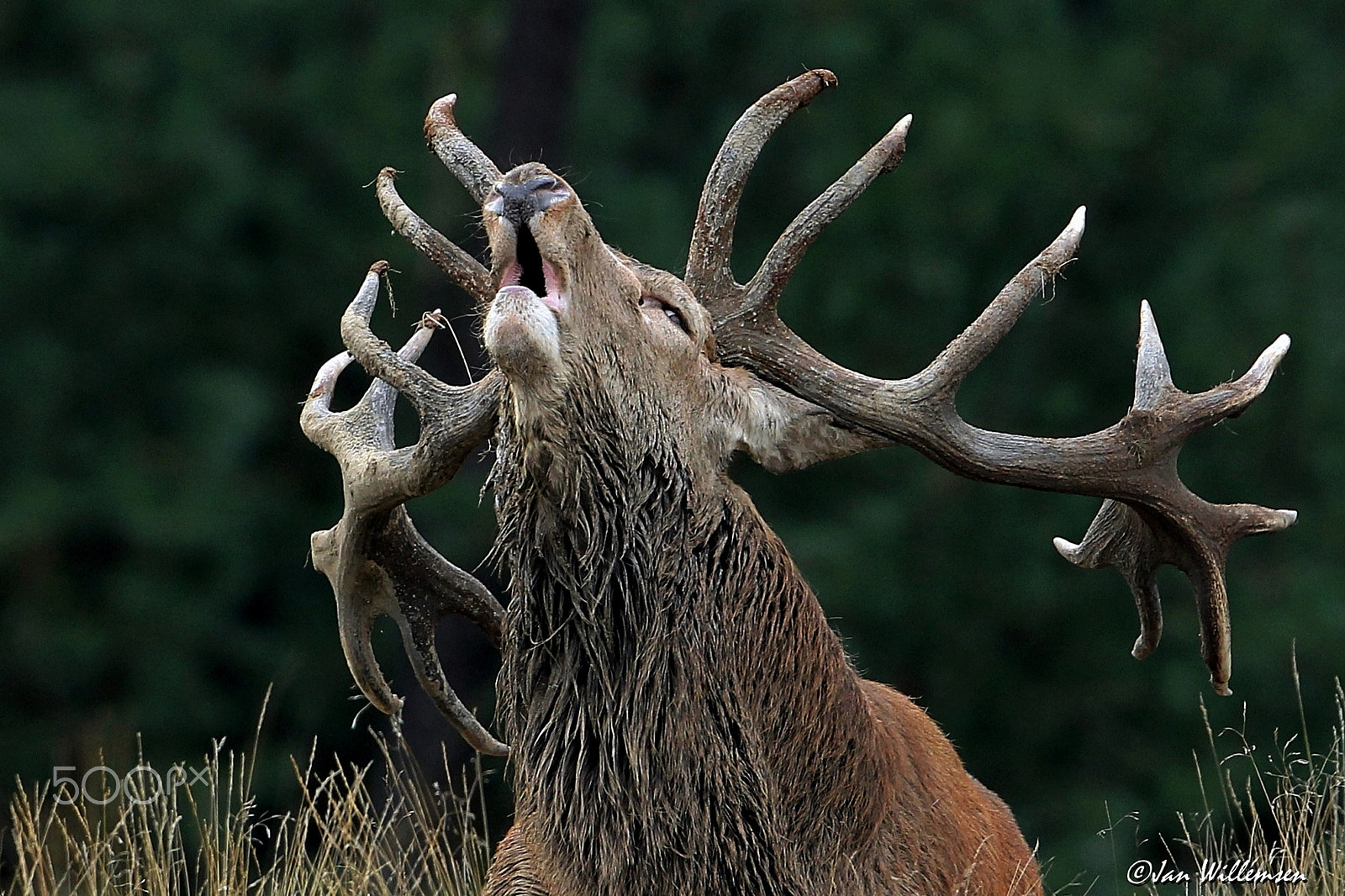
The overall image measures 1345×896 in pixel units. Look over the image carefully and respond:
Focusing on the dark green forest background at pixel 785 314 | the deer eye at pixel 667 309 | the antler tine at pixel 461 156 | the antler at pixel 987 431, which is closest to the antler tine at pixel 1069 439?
the antler at pixel 987 431

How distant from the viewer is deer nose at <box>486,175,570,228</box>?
3.30m

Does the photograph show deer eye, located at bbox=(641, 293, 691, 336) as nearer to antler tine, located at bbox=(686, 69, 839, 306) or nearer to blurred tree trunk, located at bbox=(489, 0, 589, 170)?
antler tine, located at bbox=(686, 69, 839, 306)

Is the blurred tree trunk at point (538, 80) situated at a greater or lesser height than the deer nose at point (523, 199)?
greater

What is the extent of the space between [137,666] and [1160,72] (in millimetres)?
6656

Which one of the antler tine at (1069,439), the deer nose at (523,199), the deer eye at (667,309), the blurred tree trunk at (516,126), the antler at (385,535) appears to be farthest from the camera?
the blurred tree trunk at (516,126)

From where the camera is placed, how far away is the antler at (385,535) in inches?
155

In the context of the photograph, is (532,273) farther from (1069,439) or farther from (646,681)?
(1069,439)

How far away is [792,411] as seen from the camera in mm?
3850

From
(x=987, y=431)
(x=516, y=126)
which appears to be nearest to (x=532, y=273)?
(x=987, y=431)

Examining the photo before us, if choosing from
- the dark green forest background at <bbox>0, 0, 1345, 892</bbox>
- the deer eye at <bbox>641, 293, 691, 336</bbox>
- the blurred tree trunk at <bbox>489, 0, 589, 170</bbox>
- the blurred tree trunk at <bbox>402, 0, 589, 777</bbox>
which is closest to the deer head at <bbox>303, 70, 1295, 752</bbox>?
the deer eye at <bbox>641, 293, 691, 336</bbox>

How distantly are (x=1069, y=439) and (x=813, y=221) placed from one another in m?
0.68

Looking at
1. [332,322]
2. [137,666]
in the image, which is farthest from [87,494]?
[332,322]

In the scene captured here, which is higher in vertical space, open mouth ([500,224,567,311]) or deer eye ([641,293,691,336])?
open mouth ([500,224,567,311])

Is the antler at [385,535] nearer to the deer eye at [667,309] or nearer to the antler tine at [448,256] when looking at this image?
the antler tine at [448,256]
